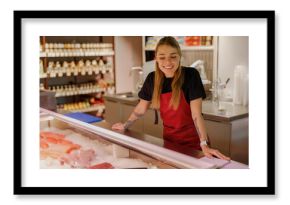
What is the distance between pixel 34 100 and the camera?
2139mm

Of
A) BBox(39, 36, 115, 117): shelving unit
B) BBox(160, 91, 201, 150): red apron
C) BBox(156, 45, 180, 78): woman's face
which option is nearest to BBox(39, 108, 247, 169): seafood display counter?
BBox(160, 91, 201, 150): red apron

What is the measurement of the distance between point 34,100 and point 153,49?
2.50 ft

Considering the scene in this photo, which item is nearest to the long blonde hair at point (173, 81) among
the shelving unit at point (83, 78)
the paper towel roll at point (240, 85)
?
the paper towel roll at point (240, 85)

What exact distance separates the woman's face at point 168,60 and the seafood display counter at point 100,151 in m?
0.41

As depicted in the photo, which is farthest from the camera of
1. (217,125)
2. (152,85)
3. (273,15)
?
(217,125)

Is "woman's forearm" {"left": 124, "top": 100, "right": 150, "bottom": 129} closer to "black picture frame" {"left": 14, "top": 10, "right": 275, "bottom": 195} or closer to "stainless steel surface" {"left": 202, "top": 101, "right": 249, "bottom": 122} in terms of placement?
"stainless steel surface" {"left": 202, "top": 101, "right": 249, "bottom": 122}

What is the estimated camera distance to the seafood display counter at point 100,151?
6.56 ft

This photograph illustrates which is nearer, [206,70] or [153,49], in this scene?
[153,49]

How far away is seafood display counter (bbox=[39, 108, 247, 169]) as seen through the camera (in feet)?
6.56

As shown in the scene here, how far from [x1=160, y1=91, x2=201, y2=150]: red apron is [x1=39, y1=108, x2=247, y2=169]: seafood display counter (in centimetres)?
12

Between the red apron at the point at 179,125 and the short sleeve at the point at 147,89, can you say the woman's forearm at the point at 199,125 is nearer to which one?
the red apron at the point at 179,125

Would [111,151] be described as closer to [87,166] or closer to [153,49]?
[87,166]
